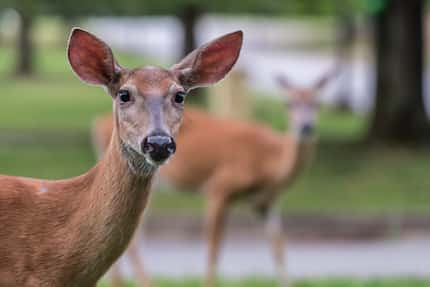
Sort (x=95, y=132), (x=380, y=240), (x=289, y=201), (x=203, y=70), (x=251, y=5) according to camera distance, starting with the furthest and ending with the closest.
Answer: (x=251, y=5), (x=289, y=201), (x=380, y=240), (x=95, y=132), (x=203, y=70)

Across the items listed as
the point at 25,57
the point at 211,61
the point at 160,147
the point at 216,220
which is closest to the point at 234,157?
the point at 216,220

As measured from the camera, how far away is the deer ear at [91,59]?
5.90 m

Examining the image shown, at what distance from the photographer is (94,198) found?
5793 millimetres

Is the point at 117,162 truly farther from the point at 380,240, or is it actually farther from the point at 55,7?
the point at 55,7

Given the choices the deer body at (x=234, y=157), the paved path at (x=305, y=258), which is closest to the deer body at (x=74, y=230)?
the deer body at (x=234, y=157)

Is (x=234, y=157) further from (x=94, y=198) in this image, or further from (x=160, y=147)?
(x=160, y=147)

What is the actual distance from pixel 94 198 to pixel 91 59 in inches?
26.9

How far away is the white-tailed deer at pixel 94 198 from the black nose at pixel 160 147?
0.13 m

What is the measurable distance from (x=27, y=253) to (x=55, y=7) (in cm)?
1099

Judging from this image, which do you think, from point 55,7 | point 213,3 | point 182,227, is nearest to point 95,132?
point 182,227

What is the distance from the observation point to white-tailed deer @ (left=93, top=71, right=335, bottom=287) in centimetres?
1101

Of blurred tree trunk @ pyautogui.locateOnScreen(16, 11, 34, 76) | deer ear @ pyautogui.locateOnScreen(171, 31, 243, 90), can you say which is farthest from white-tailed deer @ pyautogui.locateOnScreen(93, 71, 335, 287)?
blurred tree trunk @ pyautogui.locateOnScreen(16, 11, 34, 76)

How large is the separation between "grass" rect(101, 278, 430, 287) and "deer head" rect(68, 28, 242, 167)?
4.35 meters

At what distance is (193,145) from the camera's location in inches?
461
